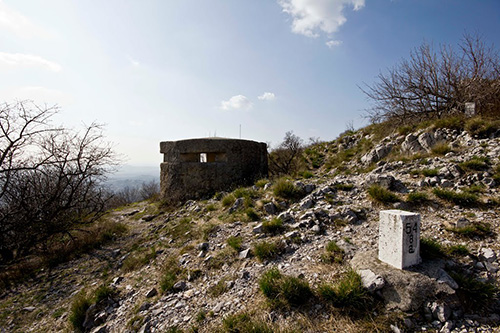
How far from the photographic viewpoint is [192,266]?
3986 mm

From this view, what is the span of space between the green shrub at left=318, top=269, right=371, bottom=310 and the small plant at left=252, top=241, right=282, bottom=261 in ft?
3.42

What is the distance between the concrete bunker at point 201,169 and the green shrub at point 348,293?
18.2 feet

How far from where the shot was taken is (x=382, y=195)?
4.34m

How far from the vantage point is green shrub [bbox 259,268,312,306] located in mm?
2630

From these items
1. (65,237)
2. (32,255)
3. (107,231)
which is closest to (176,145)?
(107,231)

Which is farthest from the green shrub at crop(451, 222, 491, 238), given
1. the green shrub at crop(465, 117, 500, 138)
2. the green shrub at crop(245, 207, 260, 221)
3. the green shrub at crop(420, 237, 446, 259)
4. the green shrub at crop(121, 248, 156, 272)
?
the green shrub at crop(121, 248, 156, 272)

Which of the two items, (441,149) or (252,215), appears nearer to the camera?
(252,215)

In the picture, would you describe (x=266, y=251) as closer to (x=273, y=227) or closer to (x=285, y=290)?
(x=273, y=227)

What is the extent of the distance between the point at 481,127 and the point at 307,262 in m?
5.82

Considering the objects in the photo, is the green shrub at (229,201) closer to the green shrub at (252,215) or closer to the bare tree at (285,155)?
the green shrub at (252,215)

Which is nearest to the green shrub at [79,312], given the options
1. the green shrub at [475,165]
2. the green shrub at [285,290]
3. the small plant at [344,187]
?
the green shrub at [285,290]

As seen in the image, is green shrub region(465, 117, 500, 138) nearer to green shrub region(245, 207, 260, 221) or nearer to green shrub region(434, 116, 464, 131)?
green shrub region(434, 116, 464, 131)

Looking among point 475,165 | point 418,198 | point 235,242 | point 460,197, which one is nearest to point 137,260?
point 235,242

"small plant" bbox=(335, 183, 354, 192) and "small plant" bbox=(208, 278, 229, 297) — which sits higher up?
"small plant" bbox=(335, 183, 354, 192)
